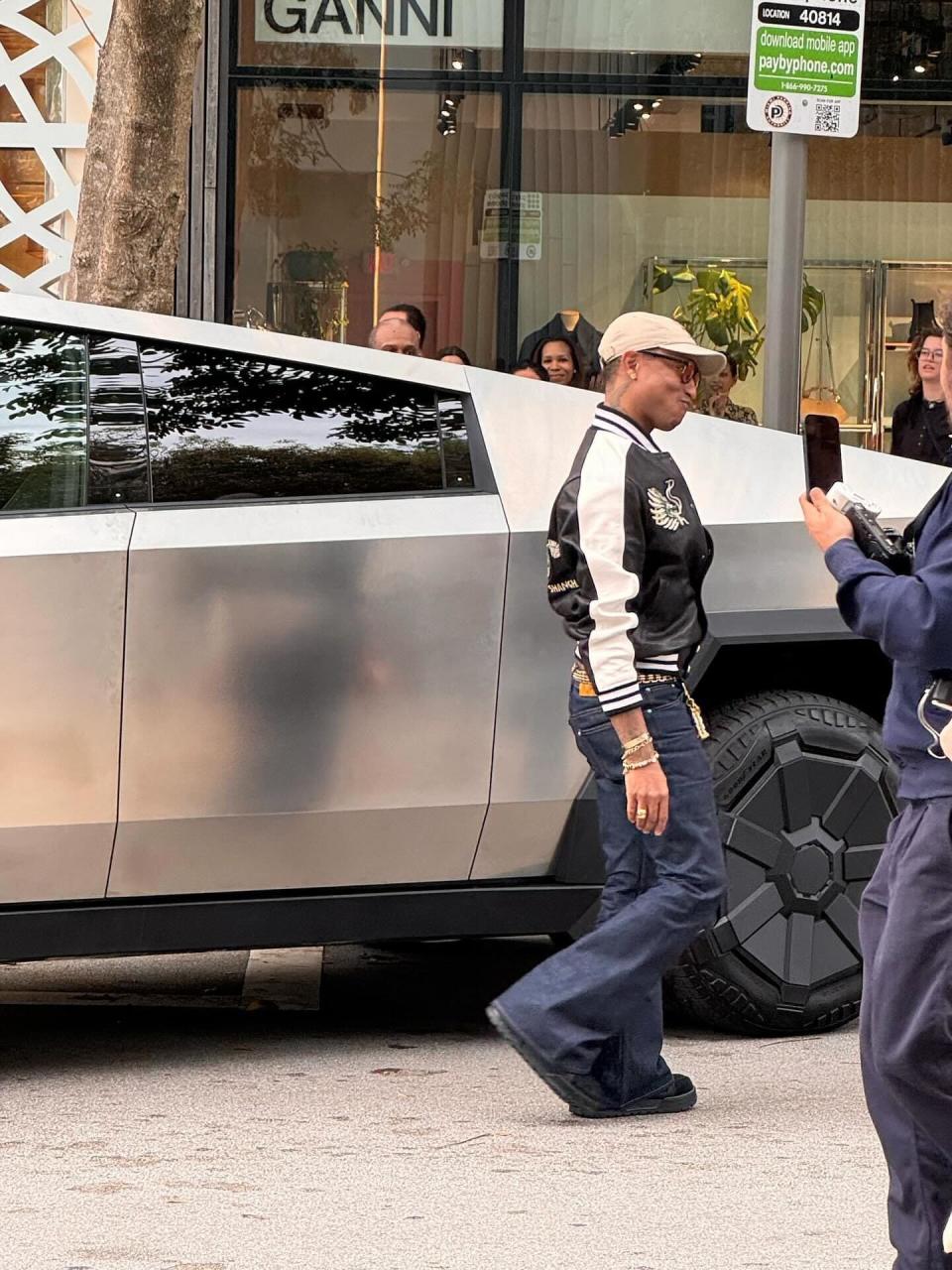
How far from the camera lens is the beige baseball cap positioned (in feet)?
15.1

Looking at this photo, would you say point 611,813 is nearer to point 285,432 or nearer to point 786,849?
point 786,849

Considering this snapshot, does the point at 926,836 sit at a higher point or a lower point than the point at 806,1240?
higher

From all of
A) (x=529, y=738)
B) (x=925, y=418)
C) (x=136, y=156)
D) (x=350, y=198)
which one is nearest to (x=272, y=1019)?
(x=529, y=738)

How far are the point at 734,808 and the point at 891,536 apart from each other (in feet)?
6.12

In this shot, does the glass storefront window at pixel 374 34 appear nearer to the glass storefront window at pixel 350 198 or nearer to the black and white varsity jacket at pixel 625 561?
the glass storefront window at pixel 350 198

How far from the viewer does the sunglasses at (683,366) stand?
182 inches

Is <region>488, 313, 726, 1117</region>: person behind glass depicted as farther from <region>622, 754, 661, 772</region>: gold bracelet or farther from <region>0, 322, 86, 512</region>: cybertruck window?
<region>0, 322, 86, 512</region>: cybertruck window

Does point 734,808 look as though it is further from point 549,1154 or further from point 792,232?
point 792,232

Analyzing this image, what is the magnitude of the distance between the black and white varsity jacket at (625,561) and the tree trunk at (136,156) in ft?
10.1

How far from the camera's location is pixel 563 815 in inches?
198

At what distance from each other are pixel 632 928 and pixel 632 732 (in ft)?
1.44

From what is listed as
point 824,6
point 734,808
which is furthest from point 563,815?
point 824,6

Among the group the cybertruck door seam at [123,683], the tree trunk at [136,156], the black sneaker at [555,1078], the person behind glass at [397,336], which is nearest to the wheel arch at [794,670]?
the black sneaker at [555,1078]

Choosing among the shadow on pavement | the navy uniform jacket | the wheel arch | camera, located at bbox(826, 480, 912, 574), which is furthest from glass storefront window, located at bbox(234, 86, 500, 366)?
the navy uniform jacket
